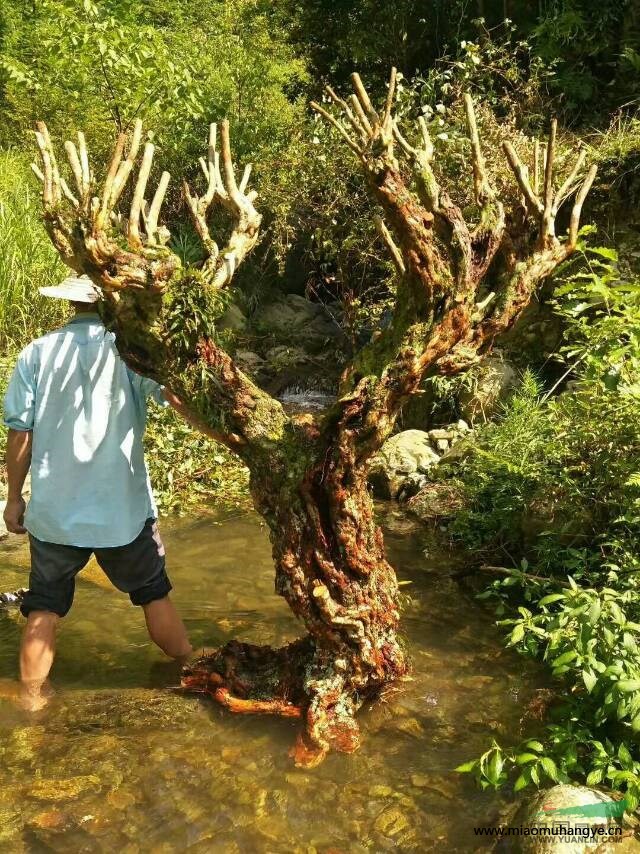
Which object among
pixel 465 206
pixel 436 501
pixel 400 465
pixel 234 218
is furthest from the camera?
pixel 465 206

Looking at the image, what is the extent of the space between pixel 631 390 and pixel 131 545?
2527 mm

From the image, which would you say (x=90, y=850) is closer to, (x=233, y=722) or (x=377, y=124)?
(x=233, y=722)

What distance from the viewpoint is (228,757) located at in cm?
306

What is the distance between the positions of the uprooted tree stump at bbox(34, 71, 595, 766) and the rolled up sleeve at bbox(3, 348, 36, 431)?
57cm

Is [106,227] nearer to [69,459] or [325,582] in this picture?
[69,459]

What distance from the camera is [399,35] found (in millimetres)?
10867

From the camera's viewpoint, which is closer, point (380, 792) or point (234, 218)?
point (380, 792)

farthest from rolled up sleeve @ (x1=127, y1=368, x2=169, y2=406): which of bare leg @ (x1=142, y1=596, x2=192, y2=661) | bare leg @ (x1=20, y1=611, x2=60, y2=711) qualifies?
bare leg @ (x1=20, y1=611, x2=60, y2=711)

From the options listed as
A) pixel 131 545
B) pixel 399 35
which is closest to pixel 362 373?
pixel 131 545

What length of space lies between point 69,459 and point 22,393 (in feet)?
1.22

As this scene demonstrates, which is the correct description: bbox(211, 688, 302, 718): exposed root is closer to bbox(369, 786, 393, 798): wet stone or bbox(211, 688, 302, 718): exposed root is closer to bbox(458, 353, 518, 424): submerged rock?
bbox(369, 786, 393, 798): wet stone

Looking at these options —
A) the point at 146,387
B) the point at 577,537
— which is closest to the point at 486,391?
the point at 577,537

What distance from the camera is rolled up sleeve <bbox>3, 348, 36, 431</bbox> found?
3307 mm

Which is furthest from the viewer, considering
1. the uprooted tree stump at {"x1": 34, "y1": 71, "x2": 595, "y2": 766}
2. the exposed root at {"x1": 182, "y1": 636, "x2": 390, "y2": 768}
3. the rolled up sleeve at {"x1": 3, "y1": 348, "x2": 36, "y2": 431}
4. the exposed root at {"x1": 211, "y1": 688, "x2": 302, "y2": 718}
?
the rolled up sleeve at {"x1": 3, "y1": 348, "x2": 36, "y2": 431}
